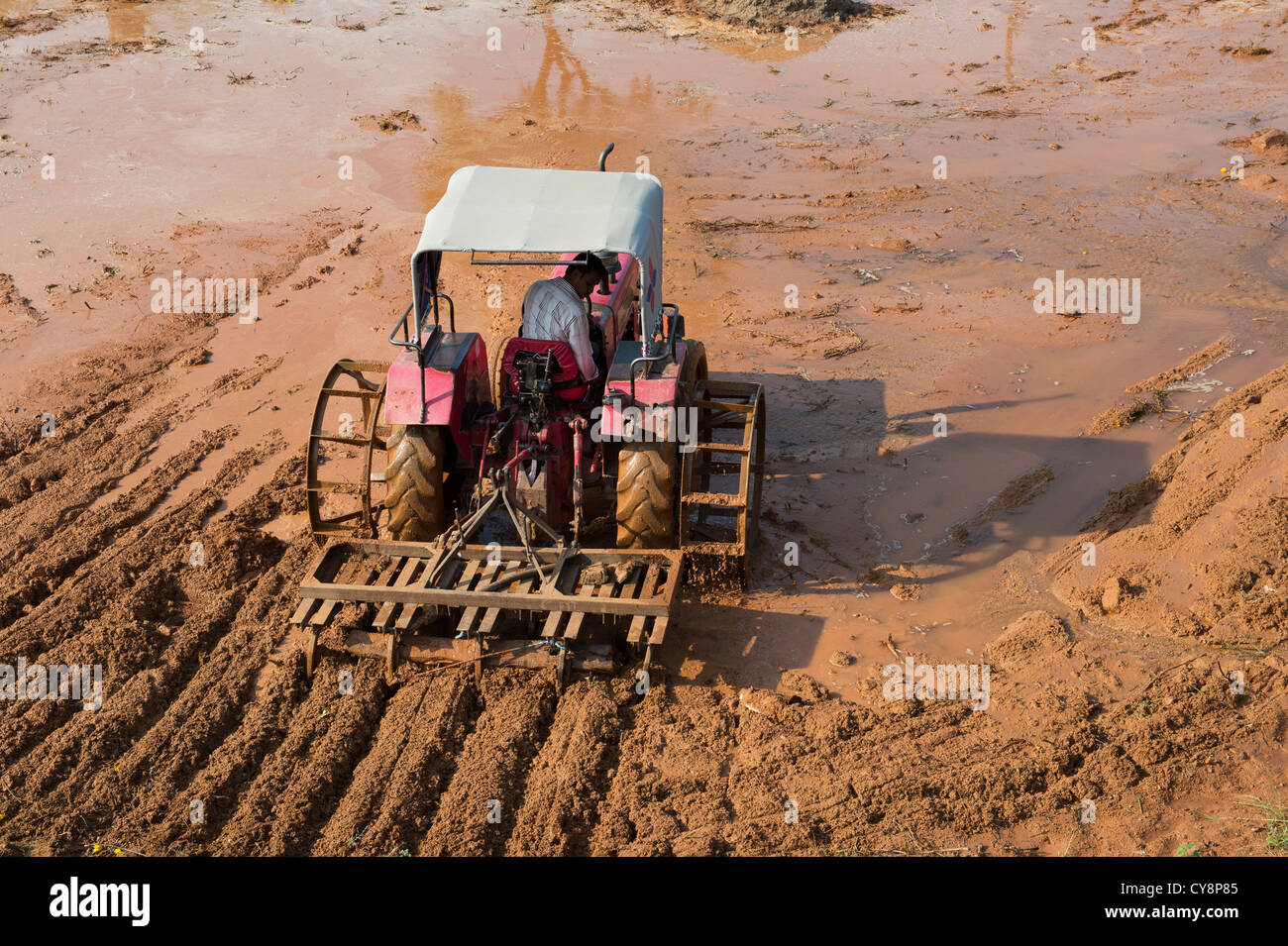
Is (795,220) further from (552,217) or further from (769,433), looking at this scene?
(552,217)

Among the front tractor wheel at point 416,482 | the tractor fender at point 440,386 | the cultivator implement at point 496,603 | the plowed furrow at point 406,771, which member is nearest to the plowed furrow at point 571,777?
the cultivator implement at point 496,603

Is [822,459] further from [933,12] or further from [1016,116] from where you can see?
[933,12]

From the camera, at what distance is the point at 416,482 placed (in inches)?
291

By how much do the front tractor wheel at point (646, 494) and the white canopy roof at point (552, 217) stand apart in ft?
2.68

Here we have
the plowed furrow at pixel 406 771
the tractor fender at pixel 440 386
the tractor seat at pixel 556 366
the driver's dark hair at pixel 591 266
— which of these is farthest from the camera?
the driver's dark hair at pixel 591 266

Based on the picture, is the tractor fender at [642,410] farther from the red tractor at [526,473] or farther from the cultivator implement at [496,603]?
the cultivator implement at [496,603]

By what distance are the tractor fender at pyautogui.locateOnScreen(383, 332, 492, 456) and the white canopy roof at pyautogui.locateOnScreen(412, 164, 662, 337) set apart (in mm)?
364

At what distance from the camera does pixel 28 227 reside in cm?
1441

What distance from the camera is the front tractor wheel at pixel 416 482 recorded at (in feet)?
24.1

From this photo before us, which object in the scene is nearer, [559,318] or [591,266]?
[559,318]

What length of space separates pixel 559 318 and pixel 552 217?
2.30 feet

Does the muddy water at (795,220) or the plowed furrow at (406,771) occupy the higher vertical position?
the muddy water at (795,220)

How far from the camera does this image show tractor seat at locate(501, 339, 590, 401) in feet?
24.6

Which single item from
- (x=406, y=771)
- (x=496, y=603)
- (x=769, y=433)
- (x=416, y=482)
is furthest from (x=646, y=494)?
(x=769, y=433)
